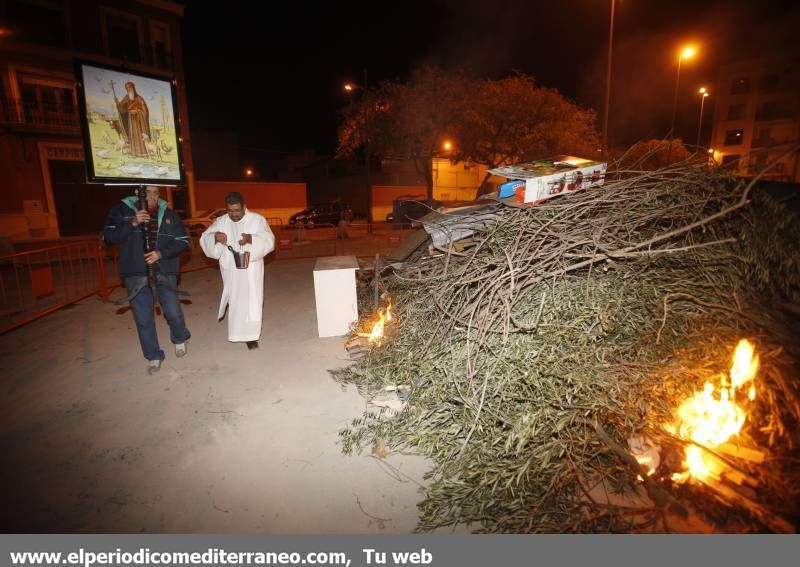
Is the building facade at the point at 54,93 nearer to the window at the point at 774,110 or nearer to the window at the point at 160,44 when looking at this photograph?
the window at the point at 160,44

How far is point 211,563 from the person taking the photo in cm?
226

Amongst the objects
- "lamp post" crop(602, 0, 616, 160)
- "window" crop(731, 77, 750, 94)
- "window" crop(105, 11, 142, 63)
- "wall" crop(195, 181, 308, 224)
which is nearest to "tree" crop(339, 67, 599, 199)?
"lamp post" crop(602, 0, 616, 160)

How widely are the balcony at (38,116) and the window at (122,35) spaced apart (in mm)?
3959

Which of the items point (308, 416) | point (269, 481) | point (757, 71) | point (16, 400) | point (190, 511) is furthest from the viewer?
point (757, 71)

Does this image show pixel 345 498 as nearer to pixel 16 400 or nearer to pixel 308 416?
pixel 308 416

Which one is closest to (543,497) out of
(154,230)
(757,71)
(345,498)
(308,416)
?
(345,498)

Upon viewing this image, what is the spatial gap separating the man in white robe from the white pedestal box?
2.68ft

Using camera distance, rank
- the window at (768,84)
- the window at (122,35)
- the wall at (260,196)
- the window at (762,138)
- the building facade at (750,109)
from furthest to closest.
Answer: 1. the window at (762,138)
2. the building facade at (750,109)
3. the window at (768,84)
4. the wall at (260,196)
5. the window at (122,35)

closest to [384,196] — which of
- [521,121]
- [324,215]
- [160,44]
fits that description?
[324,215]

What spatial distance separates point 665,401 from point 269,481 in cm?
309

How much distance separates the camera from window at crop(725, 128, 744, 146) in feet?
125

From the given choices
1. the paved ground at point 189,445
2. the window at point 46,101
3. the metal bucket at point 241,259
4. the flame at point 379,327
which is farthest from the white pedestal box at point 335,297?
the window at point 46,101

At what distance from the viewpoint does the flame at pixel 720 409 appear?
2816 mm

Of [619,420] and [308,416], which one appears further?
[308,416]
